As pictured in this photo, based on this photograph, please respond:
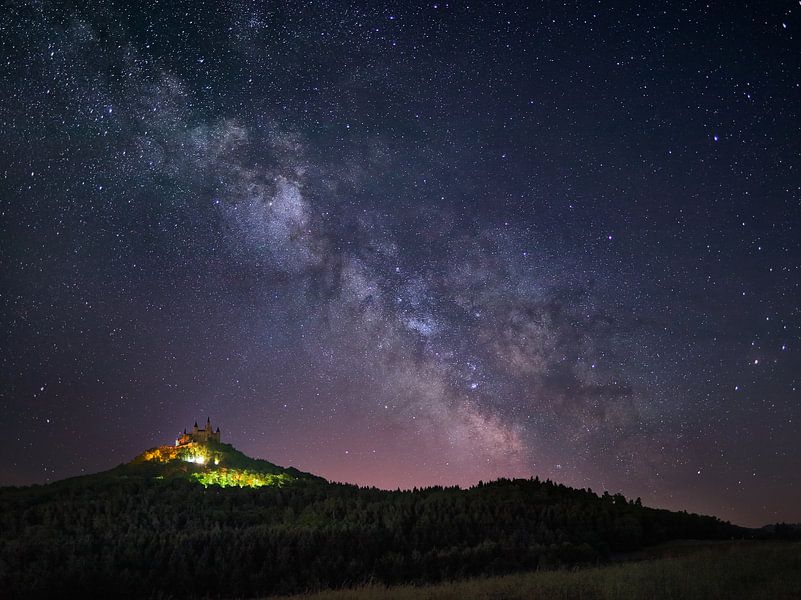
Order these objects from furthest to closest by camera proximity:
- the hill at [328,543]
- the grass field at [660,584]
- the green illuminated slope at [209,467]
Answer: the green illuminated slope at [209,467], the hill at [328,543], the grass field at [660,584]

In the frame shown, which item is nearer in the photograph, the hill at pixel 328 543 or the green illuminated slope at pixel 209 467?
the hill at pixel 328 543

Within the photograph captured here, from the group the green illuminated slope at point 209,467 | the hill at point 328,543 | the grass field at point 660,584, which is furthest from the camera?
the green illuminated slope at point 209,467

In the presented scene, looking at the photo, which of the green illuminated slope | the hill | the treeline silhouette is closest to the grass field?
the hill

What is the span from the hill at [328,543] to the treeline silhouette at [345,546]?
3.7 inches

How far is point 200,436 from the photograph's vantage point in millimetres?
124750

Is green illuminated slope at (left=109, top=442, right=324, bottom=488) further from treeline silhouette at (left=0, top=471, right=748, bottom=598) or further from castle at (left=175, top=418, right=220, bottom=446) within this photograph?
treeline silhouette at (left=0, top=471, right=748, bottom=598)

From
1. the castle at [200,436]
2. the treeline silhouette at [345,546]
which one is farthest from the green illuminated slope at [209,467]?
the treeline silhouette at [345,546]

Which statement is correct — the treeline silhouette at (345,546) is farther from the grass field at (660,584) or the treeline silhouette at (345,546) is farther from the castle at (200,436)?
the castle at (200,436)

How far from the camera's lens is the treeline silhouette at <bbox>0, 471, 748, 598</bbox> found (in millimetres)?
27250

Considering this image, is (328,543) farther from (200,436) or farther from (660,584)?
(200,436)

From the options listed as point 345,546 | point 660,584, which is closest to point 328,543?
point 345,546

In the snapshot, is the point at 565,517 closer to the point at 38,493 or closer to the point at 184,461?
the point at 38,493

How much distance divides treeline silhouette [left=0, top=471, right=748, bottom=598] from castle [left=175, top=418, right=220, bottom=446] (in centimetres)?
6316

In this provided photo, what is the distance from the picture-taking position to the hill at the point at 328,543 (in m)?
27.4
